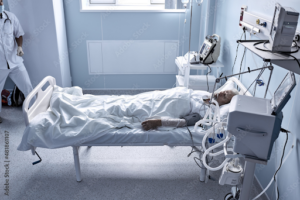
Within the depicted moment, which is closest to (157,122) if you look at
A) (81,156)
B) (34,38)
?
(81,156)

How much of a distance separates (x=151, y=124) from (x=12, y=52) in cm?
214

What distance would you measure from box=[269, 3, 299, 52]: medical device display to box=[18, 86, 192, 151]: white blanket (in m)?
1.10

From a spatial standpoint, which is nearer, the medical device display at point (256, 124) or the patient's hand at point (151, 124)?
the medical device display at point (256, 124)

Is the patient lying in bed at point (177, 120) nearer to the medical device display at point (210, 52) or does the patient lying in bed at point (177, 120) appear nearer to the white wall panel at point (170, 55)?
the medical device display at point (210, 52)

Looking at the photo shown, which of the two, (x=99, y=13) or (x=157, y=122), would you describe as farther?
(x=99, y=13)

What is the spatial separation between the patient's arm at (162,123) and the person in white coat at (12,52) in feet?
6.44

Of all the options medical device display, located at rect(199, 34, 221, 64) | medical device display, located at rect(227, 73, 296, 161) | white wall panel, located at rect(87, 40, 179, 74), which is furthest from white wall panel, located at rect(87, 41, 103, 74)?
medical device display, located at rect(227, 73, 296, 161)

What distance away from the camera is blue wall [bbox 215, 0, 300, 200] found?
174cm

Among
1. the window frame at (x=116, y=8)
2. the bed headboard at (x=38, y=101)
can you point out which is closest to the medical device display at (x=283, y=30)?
the bed headboard at (x=38, y=101)

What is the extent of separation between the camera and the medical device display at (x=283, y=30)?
1432 mm

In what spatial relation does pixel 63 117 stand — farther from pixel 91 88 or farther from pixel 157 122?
pixel 91 88

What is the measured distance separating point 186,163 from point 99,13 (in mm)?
2442

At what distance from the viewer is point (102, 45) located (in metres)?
3.90

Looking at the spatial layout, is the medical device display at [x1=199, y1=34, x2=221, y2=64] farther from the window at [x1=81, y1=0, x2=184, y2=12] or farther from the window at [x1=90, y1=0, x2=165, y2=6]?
the window at [x1=90, y1=0, x2=165, y2=6]
